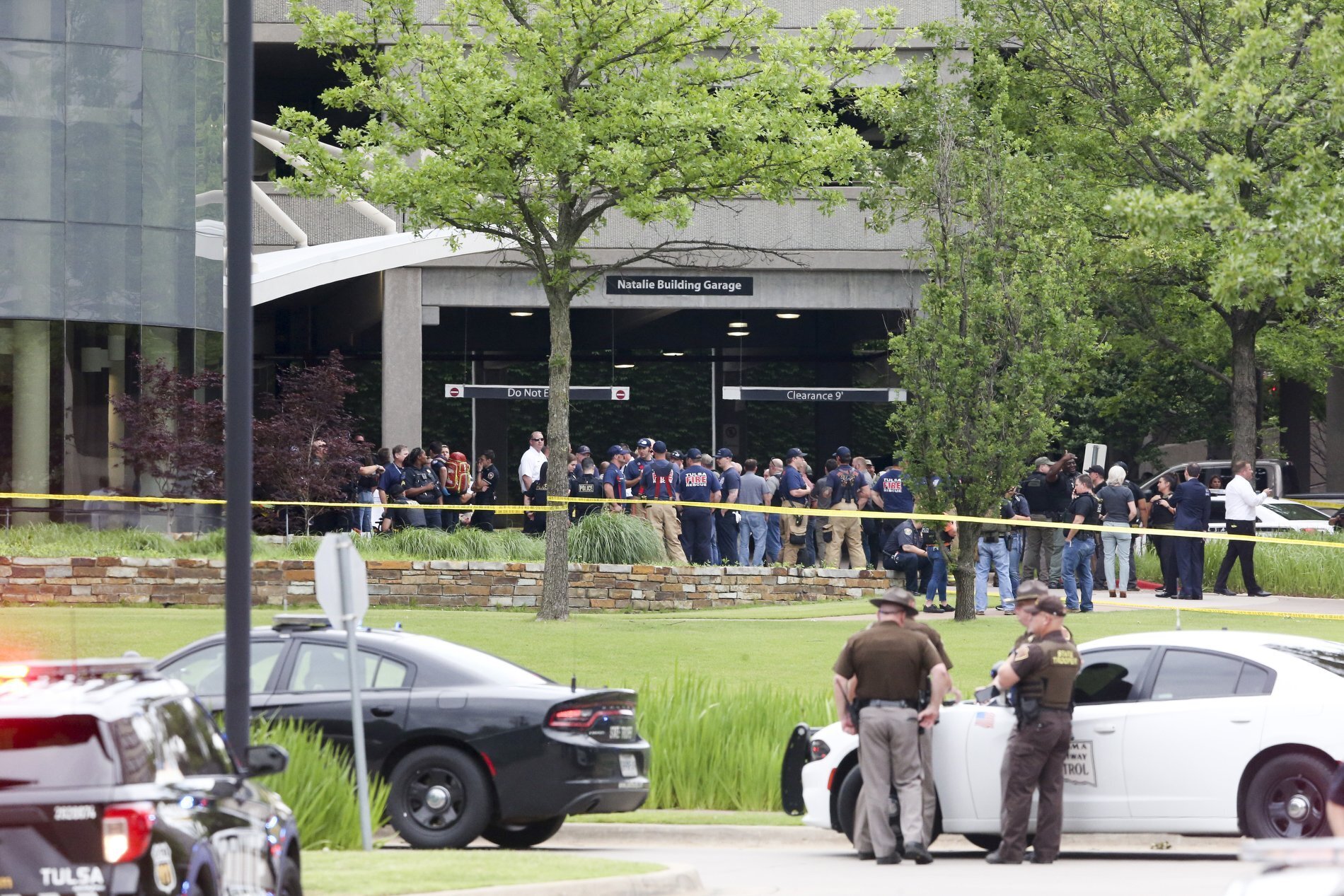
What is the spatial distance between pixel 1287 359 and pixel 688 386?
14.4m

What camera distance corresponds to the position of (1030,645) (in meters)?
11.7

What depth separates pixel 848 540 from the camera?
2716 cm

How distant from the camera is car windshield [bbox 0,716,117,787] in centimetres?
629

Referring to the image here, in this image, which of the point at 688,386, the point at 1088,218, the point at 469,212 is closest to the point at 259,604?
Answer: the point at 469,212

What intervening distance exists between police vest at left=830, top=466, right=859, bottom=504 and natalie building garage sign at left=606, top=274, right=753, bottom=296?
946 centimetres

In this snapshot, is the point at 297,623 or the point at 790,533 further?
the point at 790,533

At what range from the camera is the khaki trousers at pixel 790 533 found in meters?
27.2

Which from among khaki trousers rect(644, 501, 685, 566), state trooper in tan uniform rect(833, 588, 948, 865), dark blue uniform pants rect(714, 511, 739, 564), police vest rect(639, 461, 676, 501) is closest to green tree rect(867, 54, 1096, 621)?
dark blue uniform pants rect(714, 511, 739, 564)

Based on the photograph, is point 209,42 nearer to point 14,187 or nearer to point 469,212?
point 14,187

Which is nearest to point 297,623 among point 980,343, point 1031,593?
point 1031,593

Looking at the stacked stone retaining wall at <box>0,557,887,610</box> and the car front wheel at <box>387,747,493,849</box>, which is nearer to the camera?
the car front wheel at <box>387,747,493,849</box>

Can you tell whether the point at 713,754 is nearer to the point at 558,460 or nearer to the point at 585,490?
the point at 558,460

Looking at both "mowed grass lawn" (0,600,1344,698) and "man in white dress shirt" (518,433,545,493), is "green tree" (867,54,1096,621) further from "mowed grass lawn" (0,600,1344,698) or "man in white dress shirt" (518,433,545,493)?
"man in white dress shirt" (518,433,545,493)

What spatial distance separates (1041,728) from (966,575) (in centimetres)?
1186
